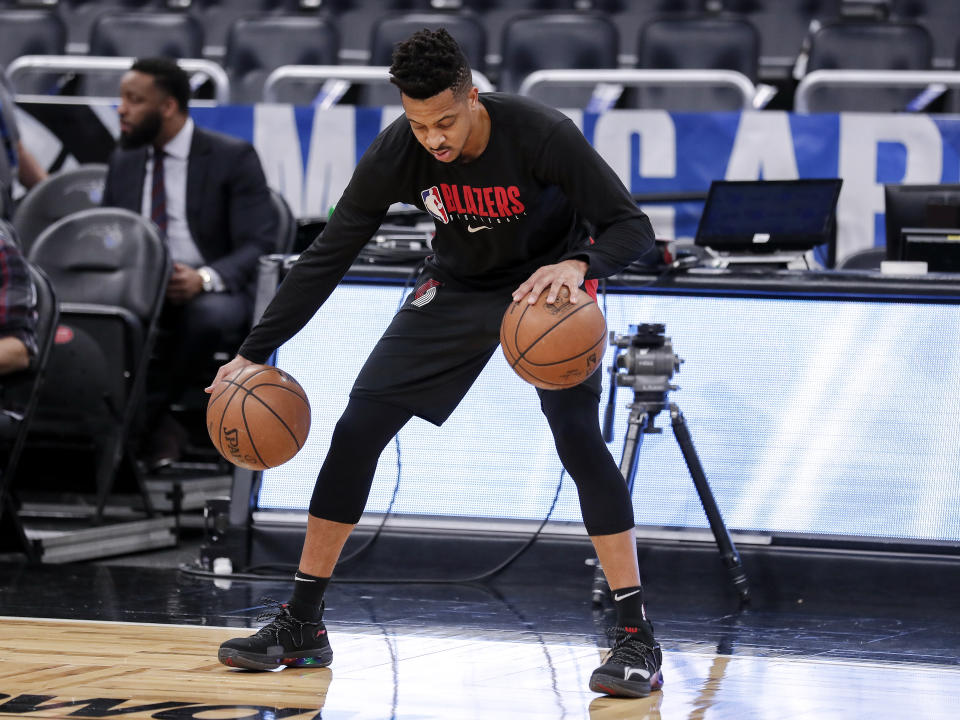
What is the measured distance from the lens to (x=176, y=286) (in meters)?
5.75

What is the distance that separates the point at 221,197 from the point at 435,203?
10.2 ft

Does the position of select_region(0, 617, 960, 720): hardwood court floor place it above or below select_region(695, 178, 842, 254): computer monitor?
below

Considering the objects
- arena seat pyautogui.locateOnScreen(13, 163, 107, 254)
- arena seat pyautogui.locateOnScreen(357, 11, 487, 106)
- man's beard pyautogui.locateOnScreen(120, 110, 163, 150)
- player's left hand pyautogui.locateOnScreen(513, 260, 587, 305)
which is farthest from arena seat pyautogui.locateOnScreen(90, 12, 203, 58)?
player's left hand pyautogui.locateOnScreen(513, 260, 587, 305)

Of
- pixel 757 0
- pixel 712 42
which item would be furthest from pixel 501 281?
pixel 757 0

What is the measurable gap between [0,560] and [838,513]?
9.74ft

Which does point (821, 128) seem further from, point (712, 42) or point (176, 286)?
point (176, 286)

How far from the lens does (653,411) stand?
13.4 feet

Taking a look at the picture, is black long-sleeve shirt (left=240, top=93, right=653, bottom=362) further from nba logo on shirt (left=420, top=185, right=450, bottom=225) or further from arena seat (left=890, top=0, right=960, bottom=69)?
arena seat (left=890, top=0, right=960, bottom=69)

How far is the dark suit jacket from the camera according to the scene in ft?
20.3

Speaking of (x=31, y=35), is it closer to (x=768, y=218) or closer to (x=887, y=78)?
(x=887, y=78)

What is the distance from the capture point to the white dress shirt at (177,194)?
6266 mm

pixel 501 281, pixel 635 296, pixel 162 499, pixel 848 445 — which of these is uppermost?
pixel 501 281

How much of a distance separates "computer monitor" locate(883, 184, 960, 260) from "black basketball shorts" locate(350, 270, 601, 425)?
2.26 metres

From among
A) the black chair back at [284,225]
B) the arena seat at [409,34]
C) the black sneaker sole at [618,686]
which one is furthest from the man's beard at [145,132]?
the black sneaker sole at [618,686]
